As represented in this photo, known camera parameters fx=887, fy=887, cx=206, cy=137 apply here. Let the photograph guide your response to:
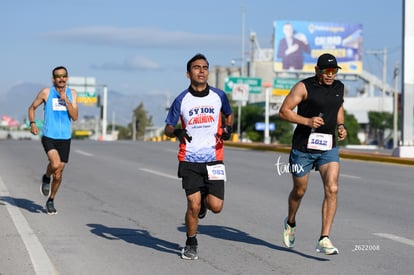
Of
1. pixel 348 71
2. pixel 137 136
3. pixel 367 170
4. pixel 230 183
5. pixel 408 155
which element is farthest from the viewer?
pixel 137 136

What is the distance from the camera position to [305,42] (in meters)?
73.8

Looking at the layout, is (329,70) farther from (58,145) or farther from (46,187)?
(46,187)

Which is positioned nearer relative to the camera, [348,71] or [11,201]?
[11,201]

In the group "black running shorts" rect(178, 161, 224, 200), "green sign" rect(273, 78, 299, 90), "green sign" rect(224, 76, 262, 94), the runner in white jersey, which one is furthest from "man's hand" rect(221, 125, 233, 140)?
"green sign" rect(224, 76, 262, 94)

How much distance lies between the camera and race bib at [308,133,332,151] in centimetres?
833

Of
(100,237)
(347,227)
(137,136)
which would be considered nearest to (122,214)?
(100,237)

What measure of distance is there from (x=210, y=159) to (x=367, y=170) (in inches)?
624

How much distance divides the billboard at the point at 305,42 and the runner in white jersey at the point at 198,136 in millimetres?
65898

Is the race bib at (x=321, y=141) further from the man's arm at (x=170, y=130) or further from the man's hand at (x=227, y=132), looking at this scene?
the man's arm at (x=170, y=130)

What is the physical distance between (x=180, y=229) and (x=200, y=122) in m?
2.51

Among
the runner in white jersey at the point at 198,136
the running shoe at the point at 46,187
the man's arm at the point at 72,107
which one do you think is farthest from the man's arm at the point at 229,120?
the running shoe at the point at 46,187

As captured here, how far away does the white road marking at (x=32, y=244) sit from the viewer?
24.9 ft

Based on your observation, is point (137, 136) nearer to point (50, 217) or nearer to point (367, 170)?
point (367, 170)

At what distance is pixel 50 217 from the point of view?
448 inches
